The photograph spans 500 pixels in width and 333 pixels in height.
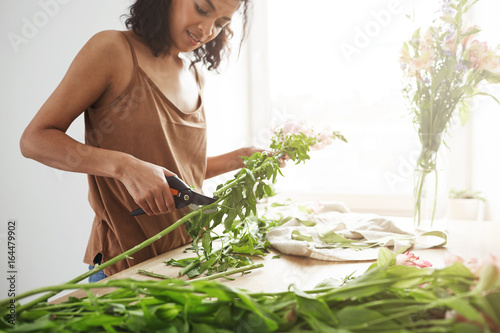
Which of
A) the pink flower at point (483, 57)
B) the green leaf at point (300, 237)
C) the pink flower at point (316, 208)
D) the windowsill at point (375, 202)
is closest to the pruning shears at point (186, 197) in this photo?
the green leaf at point (300, 237)

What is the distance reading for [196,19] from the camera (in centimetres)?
107

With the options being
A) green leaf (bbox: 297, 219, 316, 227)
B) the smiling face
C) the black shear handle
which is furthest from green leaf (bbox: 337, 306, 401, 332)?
the smiling face

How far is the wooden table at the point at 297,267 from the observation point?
0.74 meters

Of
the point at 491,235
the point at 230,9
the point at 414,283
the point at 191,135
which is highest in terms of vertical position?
the point at 230,9

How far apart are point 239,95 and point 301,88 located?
34cm

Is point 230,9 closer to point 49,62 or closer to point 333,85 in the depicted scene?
point 49,62

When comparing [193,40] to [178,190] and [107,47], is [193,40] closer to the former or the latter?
[107,47]

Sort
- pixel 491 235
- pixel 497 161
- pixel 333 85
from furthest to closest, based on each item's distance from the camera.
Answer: pixel 333 85
pixel 497 161
pixel 491 235

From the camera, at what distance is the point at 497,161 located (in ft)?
5.84

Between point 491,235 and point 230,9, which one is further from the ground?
point 230,9

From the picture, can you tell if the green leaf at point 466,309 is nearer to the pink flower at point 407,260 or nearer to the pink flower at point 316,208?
the pink flower at point 407,260

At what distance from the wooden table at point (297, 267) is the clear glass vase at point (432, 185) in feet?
0.19

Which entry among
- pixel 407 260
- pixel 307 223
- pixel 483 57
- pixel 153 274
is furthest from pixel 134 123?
pixel 483 57

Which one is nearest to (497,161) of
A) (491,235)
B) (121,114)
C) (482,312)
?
(491,235)
